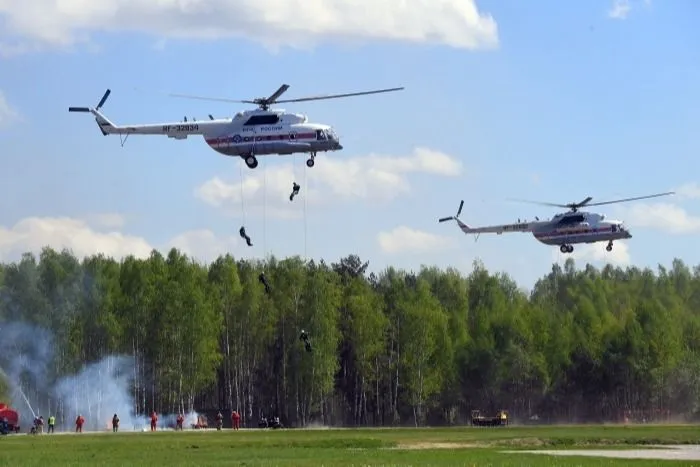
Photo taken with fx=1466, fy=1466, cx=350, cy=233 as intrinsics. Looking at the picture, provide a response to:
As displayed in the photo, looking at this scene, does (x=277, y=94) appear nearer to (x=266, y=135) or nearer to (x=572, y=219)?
(x=266, y=135)

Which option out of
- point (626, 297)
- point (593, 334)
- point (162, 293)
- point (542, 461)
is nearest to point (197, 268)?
point (162, 293)

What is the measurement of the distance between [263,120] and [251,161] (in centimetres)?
228

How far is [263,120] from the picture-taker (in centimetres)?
7769

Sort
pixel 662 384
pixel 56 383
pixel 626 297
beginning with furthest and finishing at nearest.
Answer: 1. pixel 626 297
2. pixel 662 384
3. pixel 56 383

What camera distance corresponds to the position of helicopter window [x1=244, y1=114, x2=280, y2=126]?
3054 inches

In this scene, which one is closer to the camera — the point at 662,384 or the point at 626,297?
the point at 662,384

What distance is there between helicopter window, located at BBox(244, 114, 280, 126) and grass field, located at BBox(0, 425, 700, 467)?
17117 millimetres

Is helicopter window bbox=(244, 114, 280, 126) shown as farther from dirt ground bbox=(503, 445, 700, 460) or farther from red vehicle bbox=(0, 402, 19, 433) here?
red vehicle bbox=(0, 402, 19, 433)

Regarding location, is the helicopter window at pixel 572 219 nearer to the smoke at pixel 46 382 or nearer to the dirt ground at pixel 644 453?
the dirt ground at pixel 644 453

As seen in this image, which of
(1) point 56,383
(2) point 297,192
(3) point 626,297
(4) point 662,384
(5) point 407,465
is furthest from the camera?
(3) point 626,297

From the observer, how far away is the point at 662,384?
5551 inches

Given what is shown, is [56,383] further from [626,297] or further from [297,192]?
[626,297]

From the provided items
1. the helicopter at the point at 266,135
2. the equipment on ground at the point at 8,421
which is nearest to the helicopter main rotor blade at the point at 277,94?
the helicopter at the point at 266,135

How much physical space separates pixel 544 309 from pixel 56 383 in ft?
185
